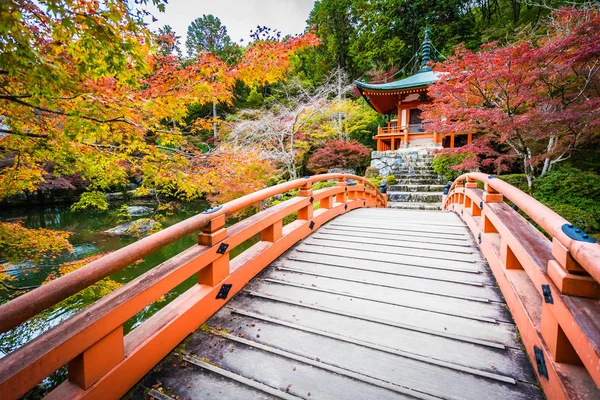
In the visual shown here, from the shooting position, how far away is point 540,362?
139 cm

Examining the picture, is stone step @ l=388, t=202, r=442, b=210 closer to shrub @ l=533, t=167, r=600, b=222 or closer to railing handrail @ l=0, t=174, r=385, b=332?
shrub @ l=533, t=167, r=600, b=222

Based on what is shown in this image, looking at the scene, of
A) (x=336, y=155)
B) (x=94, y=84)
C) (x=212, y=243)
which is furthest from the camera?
(x=336, y=155)

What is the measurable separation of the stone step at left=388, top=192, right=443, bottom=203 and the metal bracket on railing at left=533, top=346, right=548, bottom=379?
29.3 feet

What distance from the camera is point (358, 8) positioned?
875 inches

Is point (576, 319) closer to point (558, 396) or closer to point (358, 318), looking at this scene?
point (558, 396)

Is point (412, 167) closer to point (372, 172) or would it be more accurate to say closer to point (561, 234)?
point (372, 172)

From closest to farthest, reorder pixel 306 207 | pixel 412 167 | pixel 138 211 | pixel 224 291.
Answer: pixel 224 291, pixel 306 207, pixel 412 167, pixel 138 211

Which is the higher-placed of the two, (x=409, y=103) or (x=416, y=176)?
(x=409, y=103)

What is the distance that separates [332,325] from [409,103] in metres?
15.7

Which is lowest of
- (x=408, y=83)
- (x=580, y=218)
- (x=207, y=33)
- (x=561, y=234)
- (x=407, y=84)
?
(x=580, y=218)

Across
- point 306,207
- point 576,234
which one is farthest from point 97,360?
point 306,207

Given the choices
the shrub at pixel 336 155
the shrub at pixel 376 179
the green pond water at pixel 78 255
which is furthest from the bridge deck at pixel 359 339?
the shrub at pixel 336 155

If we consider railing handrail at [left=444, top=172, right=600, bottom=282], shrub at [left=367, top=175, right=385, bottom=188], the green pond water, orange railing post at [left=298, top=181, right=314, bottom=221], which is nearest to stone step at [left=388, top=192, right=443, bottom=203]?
shrub at [left=367, top=175, right=385, bottom=188]

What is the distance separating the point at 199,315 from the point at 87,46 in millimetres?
2156
